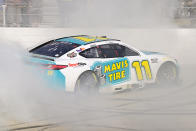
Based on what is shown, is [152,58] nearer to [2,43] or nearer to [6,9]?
[2,43]

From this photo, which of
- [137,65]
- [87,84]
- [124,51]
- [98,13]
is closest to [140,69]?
[137,65]

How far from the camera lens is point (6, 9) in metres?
14.2

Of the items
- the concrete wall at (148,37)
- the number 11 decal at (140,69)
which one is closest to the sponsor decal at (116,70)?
the number 11 decal at (140,69)

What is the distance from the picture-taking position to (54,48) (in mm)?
8352

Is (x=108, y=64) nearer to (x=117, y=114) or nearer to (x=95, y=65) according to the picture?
(x=95, y=65)

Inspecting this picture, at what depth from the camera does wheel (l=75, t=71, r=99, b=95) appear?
26.0 feet

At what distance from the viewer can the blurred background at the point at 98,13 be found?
14.4 meters

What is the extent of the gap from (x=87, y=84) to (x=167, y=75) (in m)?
2.55

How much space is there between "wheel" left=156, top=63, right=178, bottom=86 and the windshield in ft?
7.73

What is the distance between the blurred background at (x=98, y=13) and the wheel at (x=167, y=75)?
5.07 m

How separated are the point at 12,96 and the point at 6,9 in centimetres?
762

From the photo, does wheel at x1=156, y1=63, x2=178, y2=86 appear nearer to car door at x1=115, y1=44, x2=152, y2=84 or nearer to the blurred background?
car door at x1=115, y1=44, x2=152, y2=84

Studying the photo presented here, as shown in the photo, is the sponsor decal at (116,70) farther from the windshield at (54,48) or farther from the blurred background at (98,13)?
the blurred background at (98,13)

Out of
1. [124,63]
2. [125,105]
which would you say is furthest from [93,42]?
[125,105]
